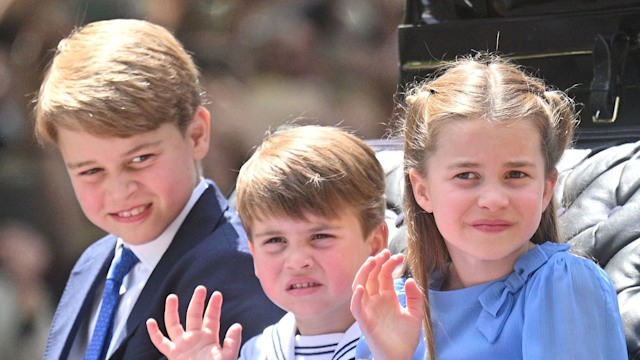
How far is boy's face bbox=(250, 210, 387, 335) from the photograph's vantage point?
2.22 metres

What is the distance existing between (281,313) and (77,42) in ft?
2.70

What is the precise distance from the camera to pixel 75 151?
8.83 feet

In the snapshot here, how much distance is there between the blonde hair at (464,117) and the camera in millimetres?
2000

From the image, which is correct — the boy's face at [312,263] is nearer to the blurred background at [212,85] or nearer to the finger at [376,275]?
the finger at [376,275]

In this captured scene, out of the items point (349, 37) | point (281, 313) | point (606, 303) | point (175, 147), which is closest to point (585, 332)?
point (606, 303)

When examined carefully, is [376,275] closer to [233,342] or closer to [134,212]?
[233,342]

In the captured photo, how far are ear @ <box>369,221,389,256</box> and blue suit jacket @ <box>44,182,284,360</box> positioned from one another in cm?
33

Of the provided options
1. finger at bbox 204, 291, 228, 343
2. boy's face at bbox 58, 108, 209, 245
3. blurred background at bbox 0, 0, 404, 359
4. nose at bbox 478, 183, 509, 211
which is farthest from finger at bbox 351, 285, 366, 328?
blurred background at bbox 0, 0, 404, 359

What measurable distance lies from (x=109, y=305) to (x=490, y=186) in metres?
1.16

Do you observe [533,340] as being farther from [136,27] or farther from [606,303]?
[136,27]

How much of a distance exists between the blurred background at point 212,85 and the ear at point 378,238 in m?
1.93

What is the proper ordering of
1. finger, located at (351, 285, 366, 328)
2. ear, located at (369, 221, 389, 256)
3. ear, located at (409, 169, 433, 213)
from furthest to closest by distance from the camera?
ear, located at (369, 221, 389, 256), ear, located at (409, 169, 433, 213), finger, located at (351, 285, 366, 328)

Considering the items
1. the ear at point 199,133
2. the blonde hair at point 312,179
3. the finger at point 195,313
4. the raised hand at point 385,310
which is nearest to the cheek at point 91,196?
the ear at point 199,133

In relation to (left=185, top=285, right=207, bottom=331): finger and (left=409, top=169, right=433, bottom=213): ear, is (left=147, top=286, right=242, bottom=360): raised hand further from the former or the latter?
(left=409, top=169, right=433, bottom=213): ear
